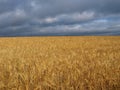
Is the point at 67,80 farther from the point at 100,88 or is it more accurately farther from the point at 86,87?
the point at 100,88

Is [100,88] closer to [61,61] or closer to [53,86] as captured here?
[53,86]

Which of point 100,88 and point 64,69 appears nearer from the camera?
point 100,88

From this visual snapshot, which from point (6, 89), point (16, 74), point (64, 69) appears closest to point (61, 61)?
point (64, 69)

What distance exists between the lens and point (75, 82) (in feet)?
14.5

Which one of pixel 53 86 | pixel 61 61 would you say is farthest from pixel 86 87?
pixel 61 61

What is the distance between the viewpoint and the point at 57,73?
489 cm

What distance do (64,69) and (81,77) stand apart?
2.27ft

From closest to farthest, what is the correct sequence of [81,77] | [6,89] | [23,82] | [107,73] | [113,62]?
1. [6,89]
2. [23,82]
3. [81,77]
4. [107,73]
5. [113,62]

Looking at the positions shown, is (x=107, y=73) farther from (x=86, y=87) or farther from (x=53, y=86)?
(x=53, y=86)

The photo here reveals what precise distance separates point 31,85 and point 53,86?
44 centimetres

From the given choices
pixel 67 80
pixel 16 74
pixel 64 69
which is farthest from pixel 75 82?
pixel 16 74

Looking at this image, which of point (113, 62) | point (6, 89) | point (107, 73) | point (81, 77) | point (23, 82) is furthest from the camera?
point (113, 62)

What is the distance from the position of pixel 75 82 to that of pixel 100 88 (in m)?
0.53

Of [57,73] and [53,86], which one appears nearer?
[53,86]
